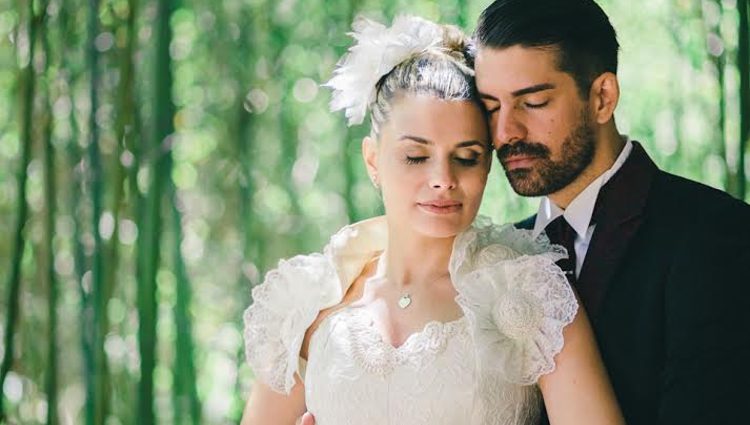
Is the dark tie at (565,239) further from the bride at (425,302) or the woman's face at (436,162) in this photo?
the woman's face at (436,162)

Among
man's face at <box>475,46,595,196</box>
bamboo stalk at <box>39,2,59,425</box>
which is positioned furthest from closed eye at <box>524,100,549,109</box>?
bamboo stalk at <box>39,2,59,425</box>

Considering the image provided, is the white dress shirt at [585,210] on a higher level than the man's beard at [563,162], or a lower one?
lower

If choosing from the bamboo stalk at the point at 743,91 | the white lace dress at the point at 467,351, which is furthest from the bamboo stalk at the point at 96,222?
the bamboo stalk at the point at 743,91

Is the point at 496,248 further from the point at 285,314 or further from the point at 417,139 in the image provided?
the point at 285,314

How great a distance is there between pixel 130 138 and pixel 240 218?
37 cm

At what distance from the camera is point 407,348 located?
6.41ft

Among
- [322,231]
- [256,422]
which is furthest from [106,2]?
[256,422]

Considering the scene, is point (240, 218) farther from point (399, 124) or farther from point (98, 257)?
point (399, 124)

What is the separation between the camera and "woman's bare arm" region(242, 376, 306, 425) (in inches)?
86.1

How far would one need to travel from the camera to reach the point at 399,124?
2.00m

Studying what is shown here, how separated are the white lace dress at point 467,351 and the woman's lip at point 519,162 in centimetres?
11

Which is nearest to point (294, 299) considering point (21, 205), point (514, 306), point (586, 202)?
point (514, 306)

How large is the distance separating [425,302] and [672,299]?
0.42m

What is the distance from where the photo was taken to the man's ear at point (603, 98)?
2.16 m
